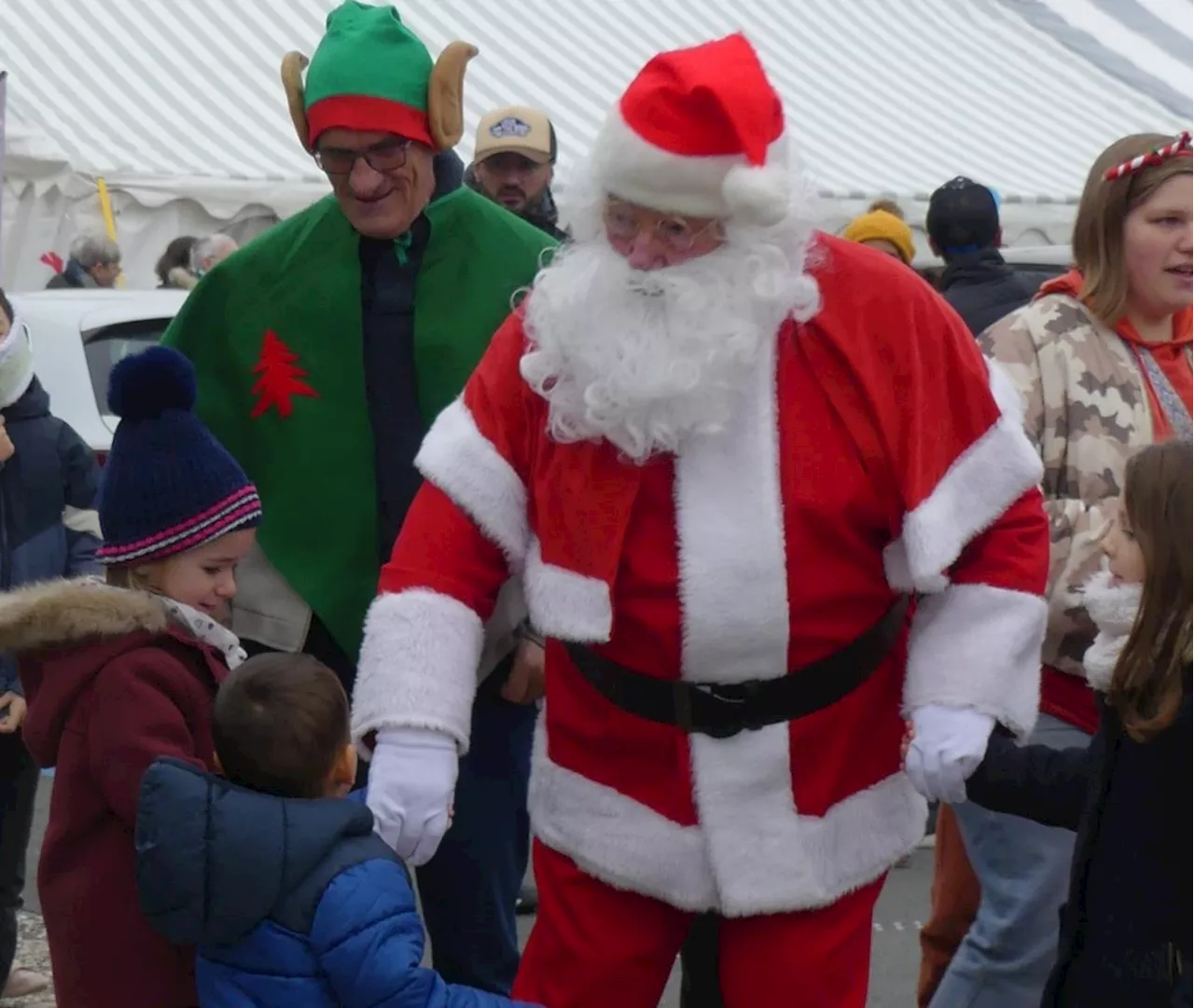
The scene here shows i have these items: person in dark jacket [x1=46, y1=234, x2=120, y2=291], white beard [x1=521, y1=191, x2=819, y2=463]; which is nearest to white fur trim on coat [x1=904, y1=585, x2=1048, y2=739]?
white beard [x1=521, y1=191, x2=819, y2=463]

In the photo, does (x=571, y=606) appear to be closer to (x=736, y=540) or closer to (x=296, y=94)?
(x=736, y=540)

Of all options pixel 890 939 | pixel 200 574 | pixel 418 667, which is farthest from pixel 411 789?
pixel 890 939

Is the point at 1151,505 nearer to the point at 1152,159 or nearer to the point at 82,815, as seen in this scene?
the point at 1152,159

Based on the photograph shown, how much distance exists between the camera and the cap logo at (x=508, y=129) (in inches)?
261

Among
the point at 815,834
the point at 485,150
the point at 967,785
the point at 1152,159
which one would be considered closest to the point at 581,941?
the point at 815,834

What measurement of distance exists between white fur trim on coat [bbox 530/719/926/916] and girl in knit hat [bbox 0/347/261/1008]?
60 cm

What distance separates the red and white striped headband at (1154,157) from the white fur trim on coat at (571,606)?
1.51 m

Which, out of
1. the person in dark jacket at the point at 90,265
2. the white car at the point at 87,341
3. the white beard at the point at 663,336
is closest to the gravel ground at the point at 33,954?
the white car at the point at 87,341

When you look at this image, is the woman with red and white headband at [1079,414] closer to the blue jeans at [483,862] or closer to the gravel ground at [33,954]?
the blue jeans at [483,862]

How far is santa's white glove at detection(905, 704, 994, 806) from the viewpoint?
9.65 feet

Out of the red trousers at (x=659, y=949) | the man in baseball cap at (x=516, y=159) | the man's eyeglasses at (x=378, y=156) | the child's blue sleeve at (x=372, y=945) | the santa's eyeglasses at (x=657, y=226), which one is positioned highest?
the santa's eyeglasses at (x=657, y=226)

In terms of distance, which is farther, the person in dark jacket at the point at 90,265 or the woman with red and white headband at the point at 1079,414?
the person in dark jacket at the point at 90,265

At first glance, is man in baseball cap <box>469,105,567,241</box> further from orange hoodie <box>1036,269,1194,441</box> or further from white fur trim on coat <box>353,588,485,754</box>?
white fur trim on coat <box>353,588,485,754</box>

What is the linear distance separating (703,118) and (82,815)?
4.75ft
